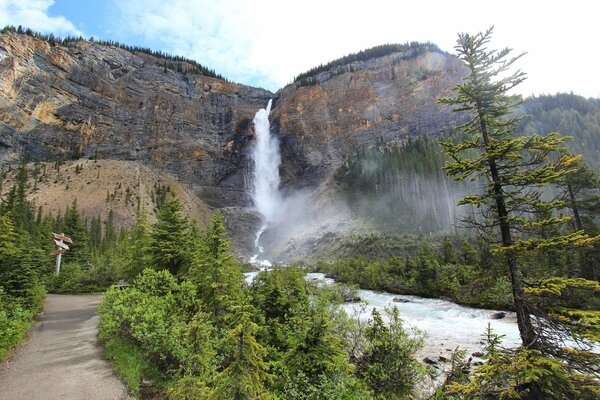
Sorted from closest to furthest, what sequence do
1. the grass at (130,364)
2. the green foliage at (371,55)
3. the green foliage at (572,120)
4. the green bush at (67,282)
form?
the grass at (130,364)
the green bush at (67,282)
the green foliage at (572,120)
the green foliage at (371,55)

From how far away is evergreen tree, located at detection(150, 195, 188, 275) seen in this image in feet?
59.8

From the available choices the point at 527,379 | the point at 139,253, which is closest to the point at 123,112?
the point at 139,253

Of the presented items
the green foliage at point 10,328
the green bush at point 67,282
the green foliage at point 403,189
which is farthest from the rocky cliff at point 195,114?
the green foliage at point 10,328

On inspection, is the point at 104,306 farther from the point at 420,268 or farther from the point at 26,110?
the point at 26,110

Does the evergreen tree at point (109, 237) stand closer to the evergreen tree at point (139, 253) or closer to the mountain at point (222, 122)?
the mountain at point (222, 122)

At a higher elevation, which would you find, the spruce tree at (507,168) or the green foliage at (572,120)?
the green foliage at (572,120)

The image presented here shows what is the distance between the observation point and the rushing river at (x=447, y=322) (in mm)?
16469

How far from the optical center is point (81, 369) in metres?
9.84

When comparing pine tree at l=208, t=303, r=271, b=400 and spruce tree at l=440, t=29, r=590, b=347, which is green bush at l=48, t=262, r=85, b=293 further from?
spruce tree at l=440, t=29, r=590, b=347

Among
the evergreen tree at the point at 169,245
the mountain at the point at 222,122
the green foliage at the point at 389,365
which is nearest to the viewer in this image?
the green foliage at the point at 389,365

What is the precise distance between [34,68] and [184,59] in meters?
70.0

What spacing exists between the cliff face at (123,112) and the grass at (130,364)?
94512mm

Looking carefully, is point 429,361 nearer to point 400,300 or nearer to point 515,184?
point 515,184

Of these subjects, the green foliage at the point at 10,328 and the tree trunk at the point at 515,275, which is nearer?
the tree trunk at the point at 515,275
